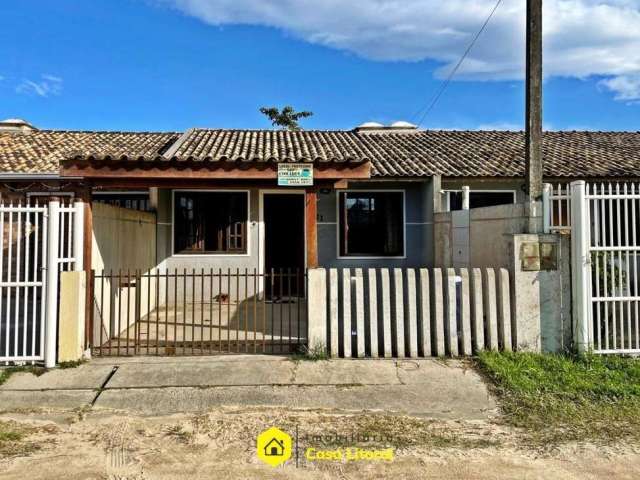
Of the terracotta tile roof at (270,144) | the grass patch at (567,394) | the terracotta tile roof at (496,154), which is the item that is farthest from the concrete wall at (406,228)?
the grass patch at (567,394)

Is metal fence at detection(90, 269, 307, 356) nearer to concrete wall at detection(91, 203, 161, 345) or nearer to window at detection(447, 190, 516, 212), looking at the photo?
concrete wall at detection(91, 203, 161, 345)

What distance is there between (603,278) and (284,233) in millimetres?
7252

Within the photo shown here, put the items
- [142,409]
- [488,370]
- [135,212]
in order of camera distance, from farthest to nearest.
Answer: [135,212]
[488,370]
[142,409]

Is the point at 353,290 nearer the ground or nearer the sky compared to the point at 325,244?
nearer the ground

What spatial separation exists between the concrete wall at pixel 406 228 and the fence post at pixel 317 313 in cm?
503

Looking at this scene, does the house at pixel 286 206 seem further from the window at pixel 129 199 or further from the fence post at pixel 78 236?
the fence post at pixel 78 236

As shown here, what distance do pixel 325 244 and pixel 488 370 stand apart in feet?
20.5

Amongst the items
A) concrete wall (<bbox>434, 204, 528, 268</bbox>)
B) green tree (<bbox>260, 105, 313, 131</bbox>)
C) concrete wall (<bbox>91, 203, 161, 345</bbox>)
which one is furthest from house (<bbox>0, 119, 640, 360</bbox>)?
green tree (<bbox>260, 105, 313, 131</bbox>)

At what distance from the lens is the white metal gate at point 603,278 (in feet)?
19.8

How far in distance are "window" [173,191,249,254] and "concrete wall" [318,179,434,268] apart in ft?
6.22

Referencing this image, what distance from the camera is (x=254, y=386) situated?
5.33m

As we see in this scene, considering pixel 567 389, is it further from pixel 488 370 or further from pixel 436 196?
pixel 436 196

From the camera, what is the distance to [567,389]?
5.08 metres

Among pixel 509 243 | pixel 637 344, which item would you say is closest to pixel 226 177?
pixel 509 243
